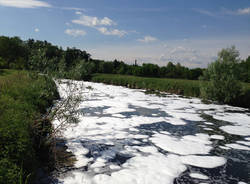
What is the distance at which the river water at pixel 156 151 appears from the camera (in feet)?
16.1

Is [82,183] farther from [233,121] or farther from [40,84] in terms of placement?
[233,121]

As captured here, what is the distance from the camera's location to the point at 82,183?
175 inches

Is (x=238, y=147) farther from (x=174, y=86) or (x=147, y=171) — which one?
(x=174, y=86)

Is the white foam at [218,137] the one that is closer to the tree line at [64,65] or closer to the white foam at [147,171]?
the white foam at [147,171]

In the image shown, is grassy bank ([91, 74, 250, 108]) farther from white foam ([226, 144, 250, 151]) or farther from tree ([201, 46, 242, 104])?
white foam ([226, 144, 250, 151])

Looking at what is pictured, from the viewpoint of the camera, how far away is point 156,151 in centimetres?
661

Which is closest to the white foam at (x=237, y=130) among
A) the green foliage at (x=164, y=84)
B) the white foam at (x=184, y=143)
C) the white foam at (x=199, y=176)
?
the white foam at (x=184, y=143)

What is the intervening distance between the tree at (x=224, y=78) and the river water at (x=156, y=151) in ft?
23.6

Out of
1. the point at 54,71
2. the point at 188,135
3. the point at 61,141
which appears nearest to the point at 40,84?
the point at 54,71

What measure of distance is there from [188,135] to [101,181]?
5.12 m

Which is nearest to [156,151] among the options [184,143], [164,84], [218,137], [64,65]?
[184,143]

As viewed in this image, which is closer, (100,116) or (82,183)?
(82,183)

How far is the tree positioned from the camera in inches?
673

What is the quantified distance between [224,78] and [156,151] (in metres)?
13.8
